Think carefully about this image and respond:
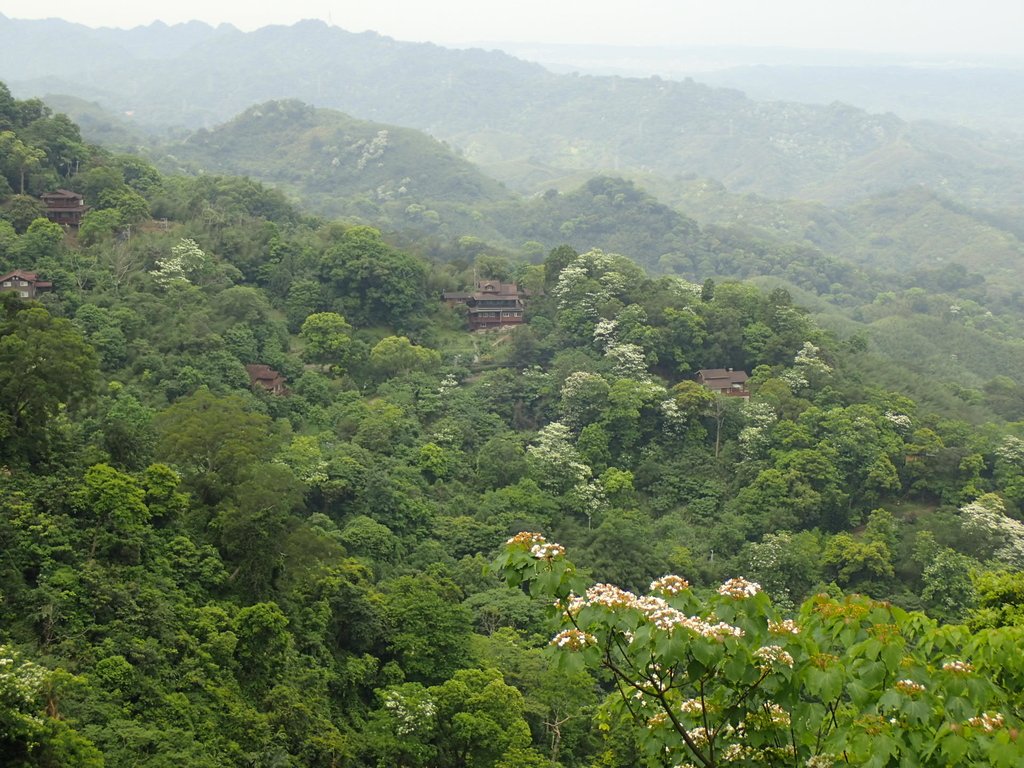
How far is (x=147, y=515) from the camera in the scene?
15938mm

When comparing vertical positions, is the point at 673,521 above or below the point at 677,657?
below

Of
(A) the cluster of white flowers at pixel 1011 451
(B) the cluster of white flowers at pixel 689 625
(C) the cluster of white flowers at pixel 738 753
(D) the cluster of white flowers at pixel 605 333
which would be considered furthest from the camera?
(D) the cluster of white flowers at pixel 605 333

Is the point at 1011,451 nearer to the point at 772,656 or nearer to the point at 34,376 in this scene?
the point at 34,376

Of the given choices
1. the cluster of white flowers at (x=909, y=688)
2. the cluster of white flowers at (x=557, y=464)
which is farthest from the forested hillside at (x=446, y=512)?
the cluster of white flowers at (x=557, y=464)

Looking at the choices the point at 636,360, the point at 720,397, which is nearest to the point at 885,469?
the point at 720,397

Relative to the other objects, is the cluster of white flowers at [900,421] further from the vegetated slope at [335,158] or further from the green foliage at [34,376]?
the vegetated slope at [335,158]

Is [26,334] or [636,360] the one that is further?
[636,360]

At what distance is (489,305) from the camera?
3662 centimetres

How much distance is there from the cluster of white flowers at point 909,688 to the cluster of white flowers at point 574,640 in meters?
1.44

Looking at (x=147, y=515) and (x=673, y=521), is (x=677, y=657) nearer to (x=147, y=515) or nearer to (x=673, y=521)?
(x=147, y=515)

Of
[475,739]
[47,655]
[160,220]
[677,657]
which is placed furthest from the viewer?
[160,220]

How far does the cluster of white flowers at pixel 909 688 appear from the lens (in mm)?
4363

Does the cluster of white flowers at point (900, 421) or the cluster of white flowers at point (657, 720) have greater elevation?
the cluster of white flowers at point (657, 720)

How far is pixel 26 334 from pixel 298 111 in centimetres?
9792
